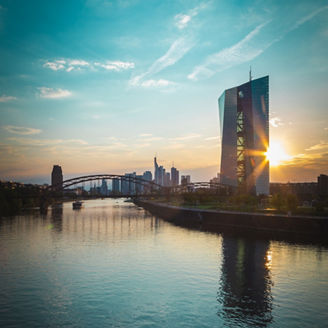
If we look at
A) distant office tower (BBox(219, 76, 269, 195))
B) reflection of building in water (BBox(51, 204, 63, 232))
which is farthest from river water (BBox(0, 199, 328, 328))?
distant office tower (BBox(219, 76, 269, 195))

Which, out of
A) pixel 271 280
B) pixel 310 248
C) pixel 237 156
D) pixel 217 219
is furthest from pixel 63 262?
pixel 237 156

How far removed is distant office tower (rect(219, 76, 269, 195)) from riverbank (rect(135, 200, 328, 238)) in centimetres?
6935

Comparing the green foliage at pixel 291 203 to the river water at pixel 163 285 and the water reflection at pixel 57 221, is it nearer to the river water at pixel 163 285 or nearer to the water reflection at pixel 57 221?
the river water at pixel 163 285

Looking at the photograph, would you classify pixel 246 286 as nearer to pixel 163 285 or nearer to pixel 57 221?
pixel 163 285

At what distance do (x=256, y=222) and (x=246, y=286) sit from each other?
32.5 meters

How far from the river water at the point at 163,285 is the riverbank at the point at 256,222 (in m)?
7.51

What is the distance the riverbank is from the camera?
45.7 metres

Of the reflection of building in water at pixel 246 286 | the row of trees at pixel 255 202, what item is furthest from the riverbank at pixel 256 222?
the reflection of building in water at pixel 246 286

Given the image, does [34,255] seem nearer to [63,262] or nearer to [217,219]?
[63,262]

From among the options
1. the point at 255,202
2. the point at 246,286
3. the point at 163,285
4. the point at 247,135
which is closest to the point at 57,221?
the point at 255,202

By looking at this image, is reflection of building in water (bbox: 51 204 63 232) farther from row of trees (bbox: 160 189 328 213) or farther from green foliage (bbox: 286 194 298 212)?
green foliage (bbox: 286 194 298 212)

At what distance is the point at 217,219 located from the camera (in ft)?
209

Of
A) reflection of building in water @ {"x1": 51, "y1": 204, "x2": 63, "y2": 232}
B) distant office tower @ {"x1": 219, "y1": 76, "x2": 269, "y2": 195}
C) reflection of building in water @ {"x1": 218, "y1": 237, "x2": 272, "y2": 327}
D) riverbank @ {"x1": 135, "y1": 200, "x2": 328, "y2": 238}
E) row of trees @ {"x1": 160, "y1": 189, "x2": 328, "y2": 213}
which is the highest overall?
distant office tower @ {"x1": 219, "y1": 76, "x2": 269, "y2": 195}

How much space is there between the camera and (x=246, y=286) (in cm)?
2327
